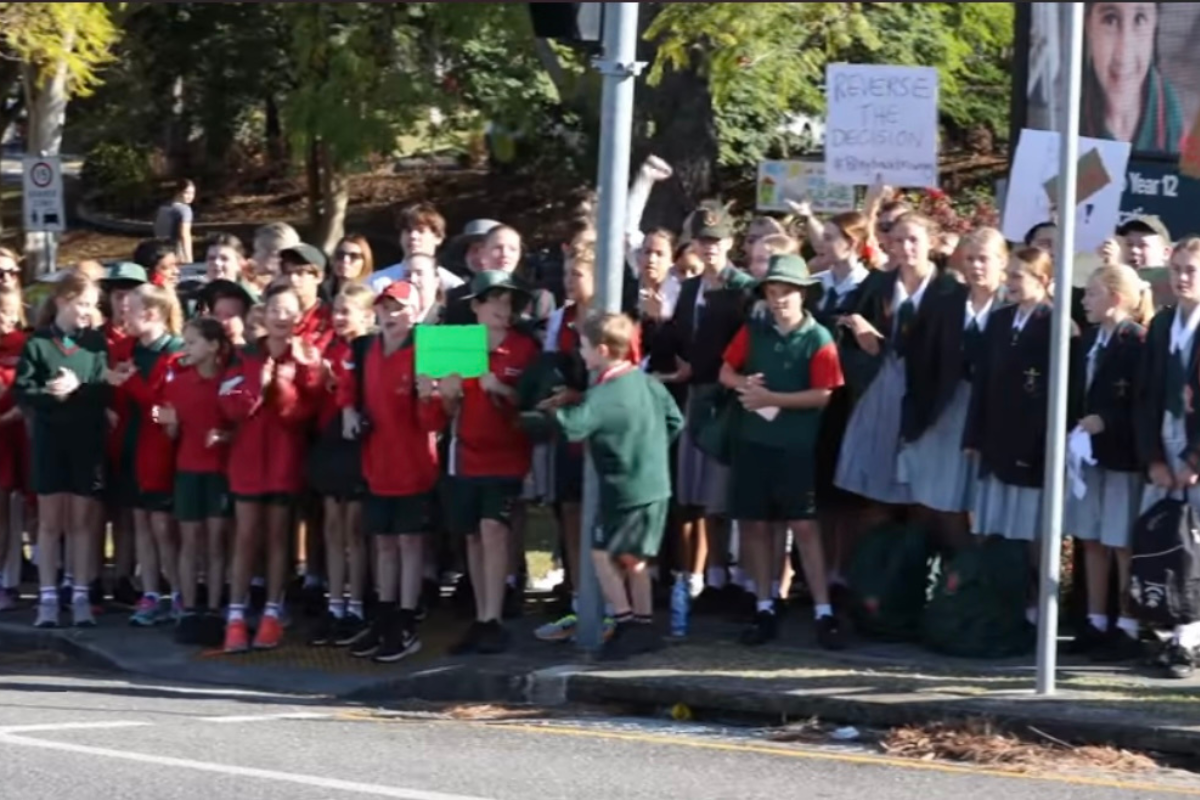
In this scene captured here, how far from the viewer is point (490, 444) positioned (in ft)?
38.4

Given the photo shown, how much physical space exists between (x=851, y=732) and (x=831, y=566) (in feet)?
7.23

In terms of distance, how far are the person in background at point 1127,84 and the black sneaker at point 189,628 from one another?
6.99m

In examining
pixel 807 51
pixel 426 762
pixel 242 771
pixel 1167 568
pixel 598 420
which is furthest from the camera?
pixel 807 51

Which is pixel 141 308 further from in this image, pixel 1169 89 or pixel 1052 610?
pixel 1169 89

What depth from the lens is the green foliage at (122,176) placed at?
48750 mm

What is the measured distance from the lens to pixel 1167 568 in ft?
33.9

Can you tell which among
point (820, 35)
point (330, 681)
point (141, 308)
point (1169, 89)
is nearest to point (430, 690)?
point (330, 681)

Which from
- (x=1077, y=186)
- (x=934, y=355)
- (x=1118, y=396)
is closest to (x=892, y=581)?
(x=934, y=355)

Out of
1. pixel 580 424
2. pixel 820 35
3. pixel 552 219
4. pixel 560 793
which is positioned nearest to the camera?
pixel 560 793

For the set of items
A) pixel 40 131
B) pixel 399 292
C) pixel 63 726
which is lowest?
pixel 63 726

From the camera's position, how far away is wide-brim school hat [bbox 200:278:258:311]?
1304 centimetres

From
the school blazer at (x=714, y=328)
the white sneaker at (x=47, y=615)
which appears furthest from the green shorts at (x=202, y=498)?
the school blazer at (x=714, y=328)

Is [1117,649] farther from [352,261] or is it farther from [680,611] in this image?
[352,261]

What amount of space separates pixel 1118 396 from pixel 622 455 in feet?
7.79
